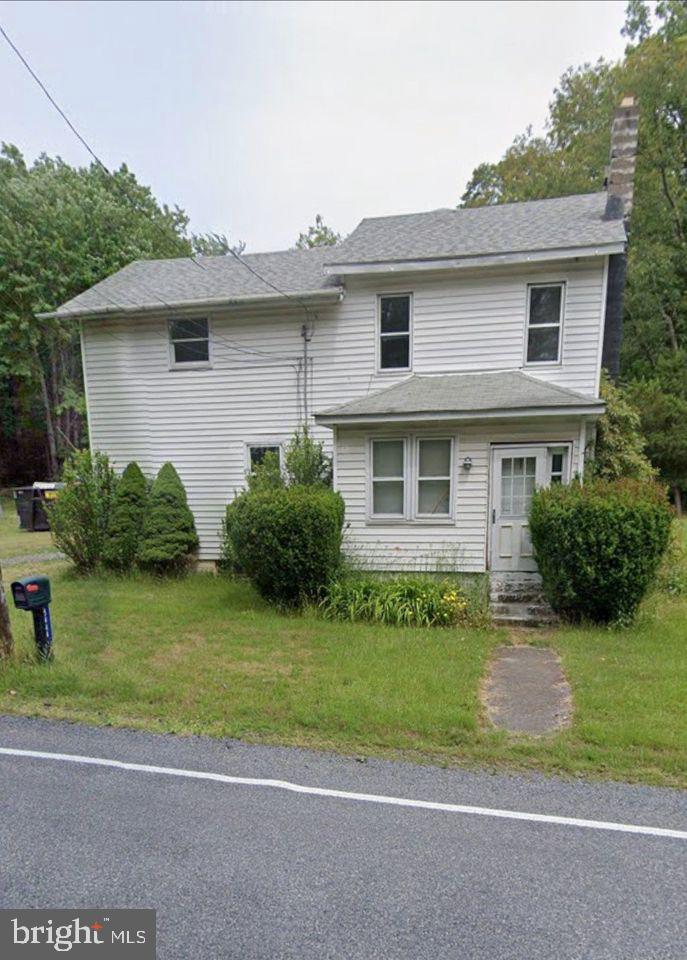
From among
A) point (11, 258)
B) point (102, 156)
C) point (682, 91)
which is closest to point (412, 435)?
point (102, 156)

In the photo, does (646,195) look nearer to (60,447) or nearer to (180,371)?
(180,371)

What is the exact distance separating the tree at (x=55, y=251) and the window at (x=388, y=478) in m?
15.6

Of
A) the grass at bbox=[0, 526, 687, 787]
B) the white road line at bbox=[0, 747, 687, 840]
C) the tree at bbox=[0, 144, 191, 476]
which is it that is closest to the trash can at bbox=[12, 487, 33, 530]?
the tree at bbox=[0, 144, 191, 476]

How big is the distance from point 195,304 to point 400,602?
22.8 ft

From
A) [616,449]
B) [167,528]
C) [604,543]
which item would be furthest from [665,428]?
[167,528]

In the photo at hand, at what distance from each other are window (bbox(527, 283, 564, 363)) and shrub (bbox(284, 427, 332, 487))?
417 centimetres

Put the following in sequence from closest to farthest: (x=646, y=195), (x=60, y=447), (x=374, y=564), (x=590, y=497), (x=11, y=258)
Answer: (x=590, y=497)
(x=374, y=564)
(x=11, y=258)
(x=646, y=195)
(x=60, y=447)

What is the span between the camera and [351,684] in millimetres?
4836

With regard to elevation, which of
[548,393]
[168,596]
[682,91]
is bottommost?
[168,596]

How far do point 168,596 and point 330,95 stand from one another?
28.8ft

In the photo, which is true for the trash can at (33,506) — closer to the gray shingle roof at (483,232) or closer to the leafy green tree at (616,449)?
the gray shingle roof at (483,232)

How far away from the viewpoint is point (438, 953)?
6.90 ft

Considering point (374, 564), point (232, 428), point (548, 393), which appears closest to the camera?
point (548, 393)

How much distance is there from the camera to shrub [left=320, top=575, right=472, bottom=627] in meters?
6.86
